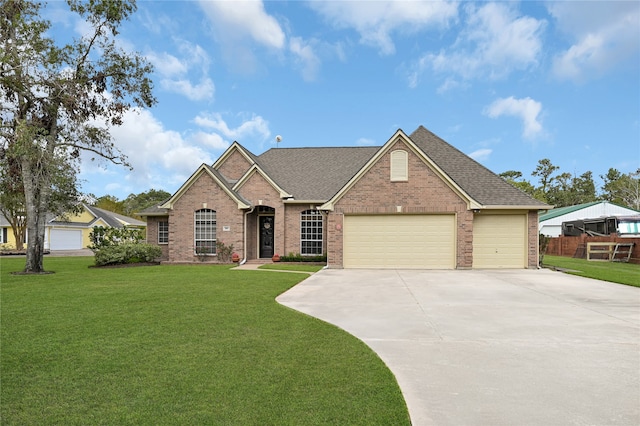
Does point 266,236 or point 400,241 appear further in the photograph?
point 266,236

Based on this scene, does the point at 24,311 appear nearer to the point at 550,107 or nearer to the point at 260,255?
the point at 260,255

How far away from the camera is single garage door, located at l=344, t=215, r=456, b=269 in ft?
53.4

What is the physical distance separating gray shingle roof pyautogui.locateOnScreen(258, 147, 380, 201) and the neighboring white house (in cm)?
2330

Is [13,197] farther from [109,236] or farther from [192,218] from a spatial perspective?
[192,218]

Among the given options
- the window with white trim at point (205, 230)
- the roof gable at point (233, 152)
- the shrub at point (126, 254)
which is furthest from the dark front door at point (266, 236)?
the shrub at point (126, 254)

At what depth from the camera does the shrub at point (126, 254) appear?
703 inches

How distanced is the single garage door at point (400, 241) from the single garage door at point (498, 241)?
1380 mm

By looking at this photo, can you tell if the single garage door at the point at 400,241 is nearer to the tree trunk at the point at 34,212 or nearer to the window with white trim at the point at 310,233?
the window with white trim at the point at 310,233

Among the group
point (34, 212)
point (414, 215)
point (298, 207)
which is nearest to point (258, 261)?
point (298, 207)

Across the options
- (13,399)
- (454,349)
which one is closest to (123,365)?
(13,399)

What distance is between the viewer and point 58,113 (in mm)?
16406

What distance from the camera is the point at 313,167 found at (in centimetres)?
2252

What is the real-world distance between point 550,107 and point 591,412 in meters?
20.1

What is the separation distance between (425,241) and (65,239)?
40.4 m
